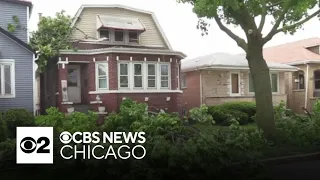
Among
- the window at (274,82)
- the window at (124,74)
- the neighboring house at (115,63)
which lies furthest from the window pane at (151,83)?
the window at (274,82)

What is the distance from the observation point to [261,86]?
624 centimetres

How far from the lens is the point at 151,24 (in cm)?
591

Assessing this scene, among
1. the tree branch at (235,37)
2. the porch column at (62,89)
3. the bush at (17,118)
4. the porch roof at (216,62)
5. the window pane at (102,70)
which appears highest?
the tree branch at (235,37)

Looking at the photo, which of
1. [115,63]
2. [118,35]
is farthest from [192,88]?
[118,35]

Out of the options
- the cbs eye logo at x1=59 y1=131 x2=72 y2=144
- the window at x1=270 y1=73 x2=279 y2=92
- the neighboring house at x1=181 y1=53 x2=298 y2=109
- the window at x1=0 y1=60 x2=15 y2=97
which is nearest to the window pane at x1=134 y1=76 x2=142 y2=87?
the neighboring house at x1=181 y1=53 x2=298 y2=109

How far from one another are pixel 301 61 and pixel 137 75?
15.5ft

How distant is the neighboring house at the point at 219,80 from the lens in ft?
28.3

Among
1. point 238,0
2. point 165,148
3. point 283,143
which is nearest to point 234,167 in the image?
point 165,148

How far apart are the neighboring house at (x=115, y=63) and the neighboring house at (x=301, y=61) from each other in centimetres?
312

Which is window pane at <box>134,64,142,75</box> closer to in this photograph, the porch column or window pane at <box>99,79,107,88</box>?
window pane at <box>99,79,107,88</box>

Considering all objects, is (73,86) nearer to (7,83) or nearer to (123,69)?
(7,83)

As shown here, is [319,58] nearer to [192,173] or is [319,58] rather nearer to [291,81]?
[291,81]

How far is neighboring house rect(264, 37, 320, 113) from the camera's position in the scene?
8.84 meters

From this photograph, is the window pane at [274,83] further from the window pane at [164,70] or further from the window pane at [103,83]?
the window pane at [103,83]
